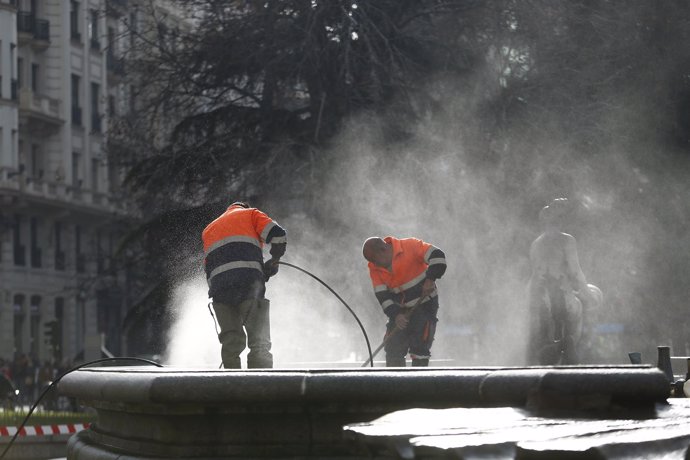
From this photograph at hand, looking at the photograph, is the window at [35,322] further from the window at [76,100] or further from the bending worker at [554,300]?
the bending worker at [554,300]

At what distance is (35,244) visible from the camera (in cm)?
5856

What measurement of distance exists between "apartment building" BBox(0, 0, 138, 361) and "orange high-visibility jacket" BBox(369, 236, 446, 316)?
131 ft

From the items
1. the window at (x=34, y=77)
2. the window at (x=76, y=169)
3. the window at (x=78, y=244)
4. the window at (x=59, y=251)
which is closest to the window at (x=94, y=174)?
the window at (x=76, y=169)

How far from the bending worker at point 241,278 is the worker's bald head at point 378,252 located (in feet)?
5.85

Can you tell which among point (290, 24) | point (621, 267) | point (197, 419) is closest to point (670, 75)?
point (621, 267)

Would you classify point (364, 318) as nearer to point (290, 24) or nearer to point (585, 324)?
point (290, 24)

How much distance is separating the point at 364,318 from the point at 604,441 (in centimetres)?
2158

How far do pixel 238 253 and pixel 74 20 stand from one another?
5258 centimetres

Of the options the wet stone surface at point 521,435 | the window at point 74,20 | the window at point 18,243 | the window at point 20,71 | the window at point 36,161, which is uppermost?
the window at point 74,20

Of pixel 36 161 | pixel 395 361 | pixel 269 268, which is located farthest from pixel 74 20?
pixel 269 268

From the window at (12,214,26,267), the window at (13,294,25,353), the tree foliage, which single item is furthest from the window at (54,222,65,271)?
the tree foliage

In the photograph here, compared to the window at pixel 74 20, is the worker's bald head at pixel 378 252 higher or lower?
lower

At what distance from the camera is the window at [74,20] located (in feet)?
204

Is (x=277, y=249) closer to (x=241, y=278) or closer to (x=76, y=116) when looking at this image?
(x=241, y=278)
